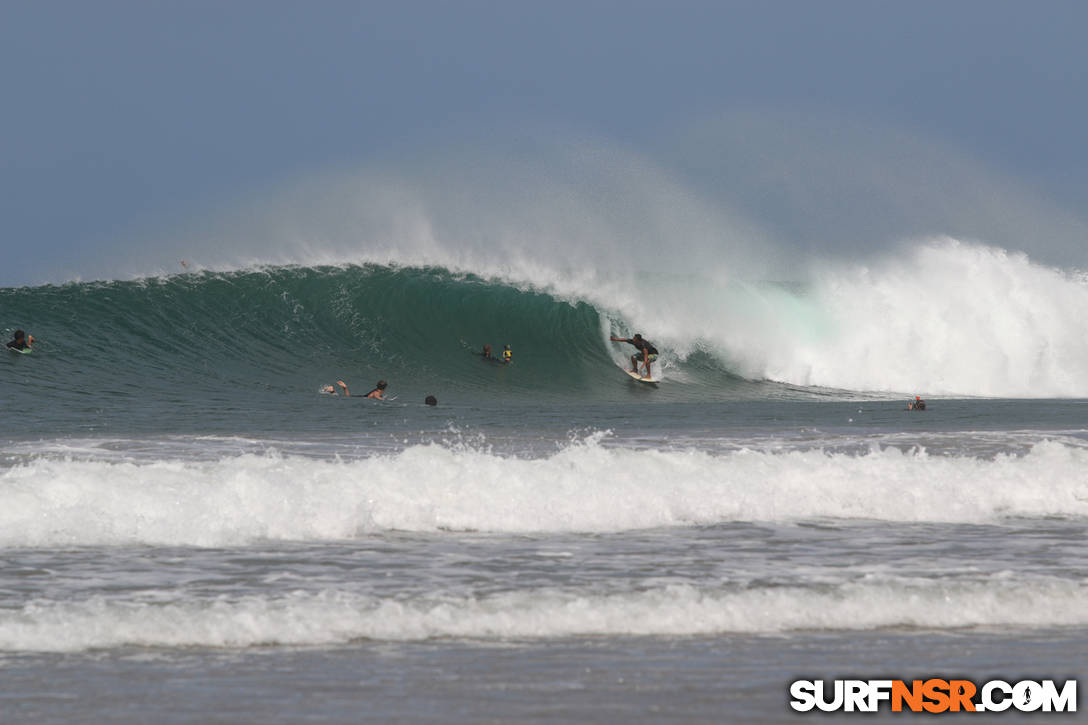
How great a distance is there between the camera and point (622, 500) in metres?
9.64

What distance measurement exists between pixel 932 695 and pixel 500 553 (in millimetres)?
3649

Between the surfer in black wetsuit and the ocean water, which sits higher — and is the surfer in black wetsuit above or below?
above

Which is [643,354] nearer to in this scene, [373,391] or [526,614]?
[373,391]

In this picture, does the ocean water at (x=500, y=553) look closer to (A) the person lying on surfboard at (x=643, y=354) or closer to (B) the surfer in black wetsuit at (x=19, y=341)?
(B) the surfer in black wetsuit at (x=19, y=341)

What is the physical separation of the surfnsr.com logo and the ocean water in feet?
0.38

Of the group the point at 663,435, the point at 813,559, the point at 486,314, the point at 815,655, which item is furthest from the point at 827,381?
the point at 815,655

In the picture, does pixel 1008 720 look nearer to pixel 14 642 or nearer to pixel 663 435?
pixel 14 642

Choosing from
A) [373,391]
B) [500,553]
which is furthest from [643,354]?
[500,553]

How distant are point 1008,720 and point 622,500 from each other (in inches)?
209

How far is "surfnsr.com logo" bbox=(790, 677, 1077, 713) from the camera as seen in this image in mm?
4574

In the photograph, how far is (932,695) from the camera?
4723 mm

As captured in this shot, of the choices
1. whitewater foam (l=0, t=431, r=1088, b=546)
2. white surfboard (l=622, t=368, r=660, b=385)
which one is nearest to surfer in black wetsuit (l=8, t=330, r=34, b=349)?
white surfboard (l=622, t=368, r=660, b=385)

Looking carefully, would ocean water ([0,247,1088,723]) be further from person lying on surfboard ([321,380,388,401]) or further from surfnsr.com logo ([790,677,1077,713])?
person lying on surfboard ([321,380,388,401])

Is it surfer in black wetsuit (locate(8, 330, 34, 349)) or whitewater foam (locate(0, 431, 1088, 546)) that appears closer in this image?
whitewater foam (locate(0, 431, 1088, 546))
